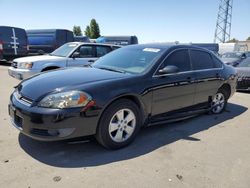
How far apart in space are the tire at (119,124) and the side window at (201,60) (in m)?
1.92

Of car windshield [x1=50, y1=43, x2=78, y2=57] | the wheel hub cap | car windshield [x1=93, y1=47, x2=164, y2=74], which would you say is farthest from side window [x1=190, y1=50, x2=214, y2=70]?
car windshield [x1=50, y1=43, x2=78, y2=57]

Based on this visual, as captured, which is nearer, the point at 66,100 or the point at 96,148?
the point at 66,100

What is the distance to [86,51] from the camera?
29.5 ft

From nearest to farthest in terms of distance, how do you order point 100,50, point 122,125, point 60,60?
point 122,125 < point 60,60 < point 100,50

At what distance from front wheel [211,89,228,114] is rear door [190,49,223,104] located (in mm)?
247

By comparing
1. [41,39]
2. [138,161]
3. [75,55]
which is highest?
[41,39]

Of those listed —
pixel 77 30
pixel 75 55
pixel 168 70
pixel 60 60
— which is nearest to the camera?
pixel 168 70

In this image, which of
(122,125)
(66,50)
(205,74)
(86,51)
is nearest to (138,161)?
(122,125)

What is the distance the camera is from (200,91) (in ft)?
17.4

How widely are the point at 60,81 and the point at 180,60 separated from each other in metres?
2.33

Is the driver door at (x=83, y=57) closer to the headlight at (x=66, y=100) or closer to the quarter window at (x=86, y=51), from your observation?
the quarter window at (x=86, y=51)

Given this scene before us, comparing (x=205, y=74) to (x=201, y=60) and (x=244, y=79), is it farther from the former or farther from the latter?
(x=244, y=79)

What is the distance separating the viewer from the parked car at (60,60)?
26.0 feet

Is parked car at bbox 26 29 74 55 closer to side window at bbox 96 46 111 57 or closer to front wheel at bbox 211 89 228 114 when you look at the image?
side window at bbox 96 46 111 57
